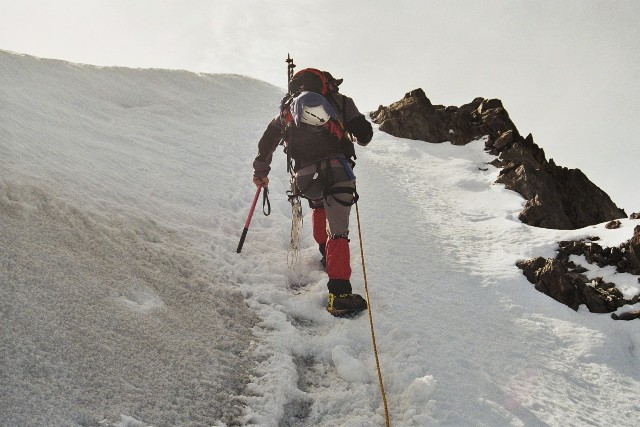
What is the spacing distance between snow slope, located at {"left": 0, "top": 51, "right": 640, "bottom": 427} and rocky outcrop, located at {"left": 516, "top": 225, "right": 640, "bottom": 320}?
191mm

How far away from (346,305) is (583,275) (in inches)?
154

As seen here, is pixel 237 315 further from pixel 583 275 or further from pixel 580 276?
pixel 583 275

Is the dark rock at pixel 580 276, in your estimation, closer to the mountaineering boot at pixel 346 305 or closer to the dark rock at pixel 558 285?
the dark rock at pixel 558 285

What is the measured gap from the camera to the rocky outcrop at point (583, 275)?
5289 mm

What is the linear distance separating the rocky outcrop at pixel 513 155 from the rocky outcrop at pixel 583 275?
1894 millimetres

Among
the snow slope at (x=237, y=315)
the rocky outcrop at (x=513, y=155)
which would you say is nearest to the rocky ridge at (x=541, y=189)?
the rocky outcrop at (x=513, y=155)

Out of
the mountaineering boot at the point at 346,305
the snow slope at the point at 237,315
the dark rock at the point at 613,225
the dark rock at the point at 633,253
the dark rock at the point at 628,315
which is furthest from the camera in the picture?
the dark rock at the point at 613,225

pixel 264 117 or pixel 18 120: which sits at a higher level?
pixel 264 117

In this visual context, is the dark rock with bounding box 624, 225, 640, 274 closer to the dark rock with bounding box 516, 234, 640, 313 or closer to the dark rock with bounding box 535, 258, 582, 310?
the dark rock with bounding box 516, 234, 640, 313

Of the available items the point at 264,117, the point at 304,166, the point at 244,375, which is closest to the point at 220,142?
the point at 264,117

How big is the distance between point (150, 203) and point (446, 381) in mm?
4042

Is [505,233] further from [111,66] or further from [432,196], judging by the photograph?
[111,66]

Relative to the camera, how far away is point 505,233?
7133 mm

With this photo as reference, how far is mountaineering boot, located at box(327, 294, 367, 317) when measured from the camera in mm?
4227
